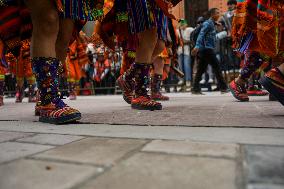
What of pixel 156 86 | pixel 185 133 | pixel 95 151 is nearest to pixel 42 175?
pixel 95 151

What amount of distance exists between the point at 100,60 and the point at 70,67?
247 cm

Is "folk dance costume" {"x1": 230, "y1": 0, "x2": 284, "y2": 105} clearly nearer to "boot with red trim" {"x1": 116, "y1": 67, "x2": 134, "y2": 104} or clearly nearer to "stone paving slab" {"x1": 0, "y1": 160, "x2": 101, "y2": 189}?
"boot with red trim" {"x1": 116, "y1": 67, "x2": 134, "y2": 104}

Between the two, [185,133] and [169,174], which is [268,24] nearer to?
[185,133]

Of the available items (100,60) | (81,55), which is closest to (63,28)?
(81,55)

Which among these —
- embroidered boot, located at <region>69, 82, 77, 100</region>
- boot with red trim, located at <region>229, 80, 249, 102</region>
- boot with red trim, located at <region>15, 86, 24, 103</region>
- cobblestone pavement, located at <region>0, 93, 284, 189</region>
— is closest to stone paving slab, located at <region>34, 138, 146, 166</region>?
cobblestone pavement, located at <region>0, 93, 284, 189</region>

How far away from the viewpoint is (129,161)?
970mm

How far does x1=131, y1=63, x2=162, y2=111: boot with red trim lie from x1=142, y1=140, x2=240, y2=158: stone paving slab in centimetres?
148

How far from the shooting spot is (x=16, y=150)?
1195 mm

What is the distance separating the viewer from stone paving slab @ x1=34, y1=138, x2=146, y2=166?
1.00 metres

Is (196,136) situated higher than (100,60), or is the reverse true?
(100,60)

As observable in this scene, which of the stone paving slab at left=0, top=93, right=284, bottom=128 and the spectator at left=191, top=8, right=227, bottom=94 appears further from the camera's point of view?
the spectator at left=191, top=8, right=227, bottom=94

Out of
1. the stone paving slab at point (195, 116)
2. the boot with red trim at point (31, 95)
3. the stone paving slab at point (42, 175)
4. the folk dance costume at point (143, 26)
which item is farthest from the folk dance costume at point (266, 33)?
the boot with red trim at point (31, 95)

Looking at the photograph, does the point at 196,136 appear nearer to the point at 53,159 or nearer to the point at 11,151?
the point at 53,159

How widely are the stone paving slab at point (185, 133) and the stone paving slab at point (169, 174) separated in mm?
331
